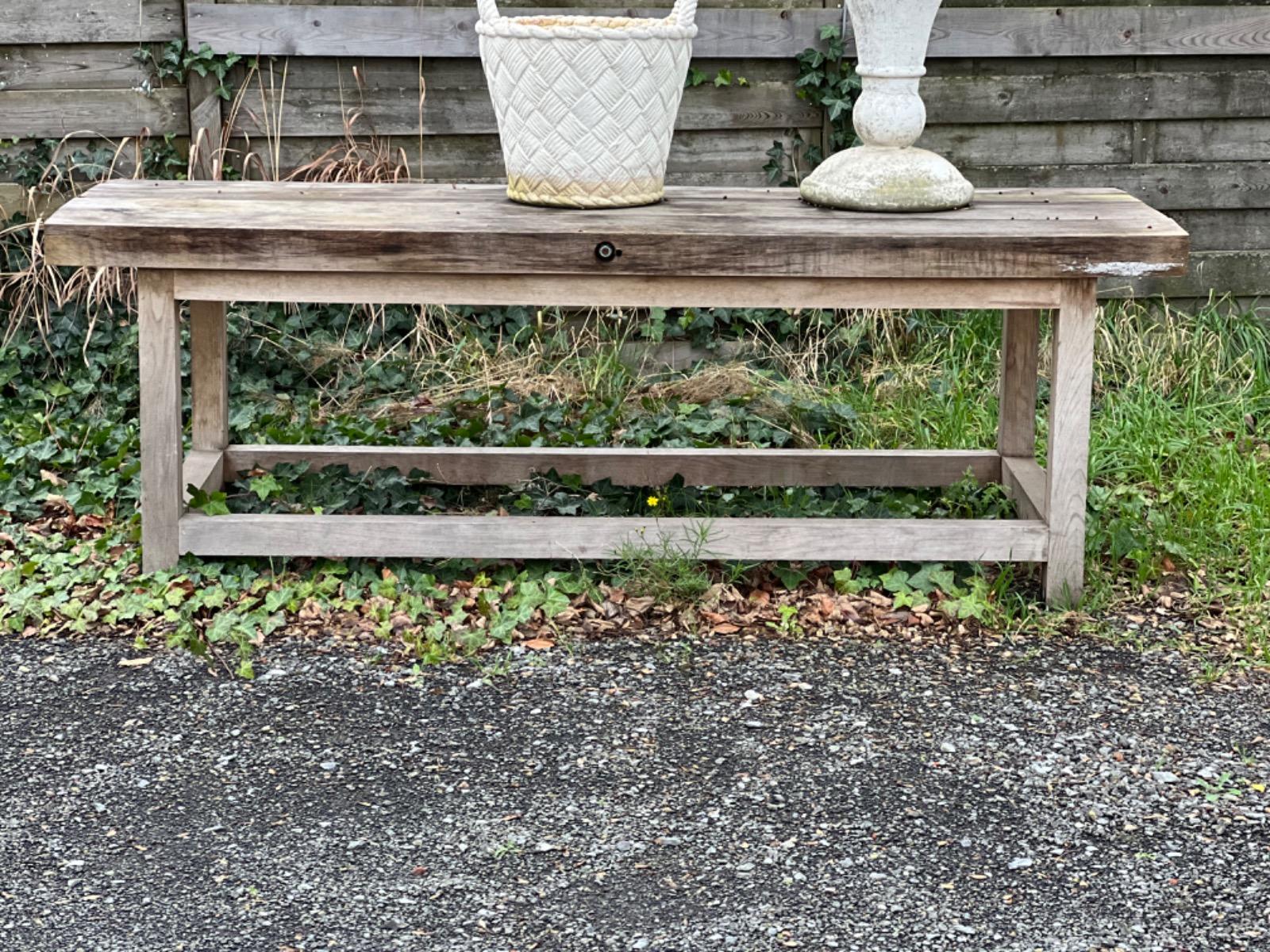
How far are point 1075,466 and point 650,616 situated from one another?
3.21 ft

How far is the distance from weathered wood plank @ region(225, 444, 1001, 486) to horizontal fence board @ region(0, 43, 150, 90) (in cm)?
174

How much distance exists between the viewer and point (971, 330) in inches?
202

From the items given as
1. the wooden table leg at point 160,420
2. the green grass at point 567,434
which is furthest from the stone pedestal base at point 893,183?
the wooden table leg at point 160,420

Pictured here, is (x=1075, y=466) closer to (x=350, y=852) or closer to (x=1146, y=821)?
(x=1146, y=821)

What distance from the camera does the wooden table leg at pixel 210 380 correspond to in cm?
393

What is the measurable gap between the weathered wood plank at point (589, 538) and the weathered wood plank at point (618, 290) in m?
0.50

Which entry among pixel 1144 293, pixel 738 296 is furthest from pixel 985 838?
pixel 1144 293

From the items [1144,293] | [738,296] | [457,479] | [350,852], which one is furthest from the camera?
[1144,293]

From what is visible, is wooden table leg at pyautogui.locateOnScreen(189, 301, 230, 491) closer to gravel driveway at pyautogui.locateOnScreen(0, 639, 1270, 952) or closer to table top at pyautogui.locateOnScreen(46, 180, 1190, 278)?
table top at pyautogui.locateOnScreen(46, 180, 1190, 278)

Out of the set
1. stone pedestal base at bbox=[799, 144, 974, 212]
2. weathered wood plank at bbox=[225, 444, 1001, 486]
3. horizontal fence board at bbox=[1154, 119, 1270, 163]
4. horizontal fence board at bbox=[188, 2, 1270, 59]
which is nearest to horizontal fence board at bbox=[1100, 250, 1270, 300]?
horizontal fence board at bbox=[1154, 119, 1270, 163]

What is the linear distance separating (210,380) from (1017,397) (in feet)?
6.78

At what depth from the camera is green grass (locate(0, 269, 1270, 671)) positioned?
136 inches

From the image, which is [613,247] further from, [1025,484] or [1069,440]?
[1025,484]

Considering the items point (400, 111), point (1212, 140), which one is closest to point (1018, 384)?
point (1212, 140)
